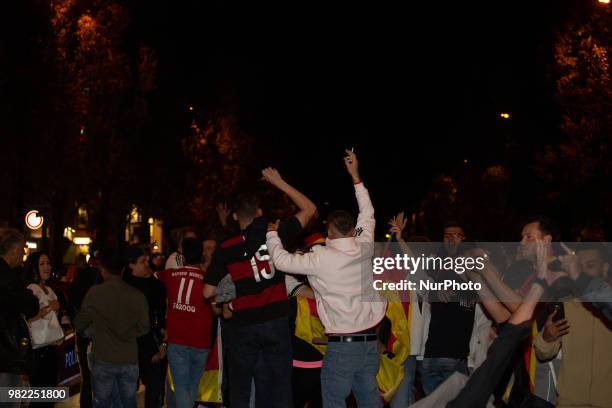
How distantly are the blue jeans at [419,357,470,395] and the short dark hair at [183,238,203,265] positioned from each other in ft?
8.20

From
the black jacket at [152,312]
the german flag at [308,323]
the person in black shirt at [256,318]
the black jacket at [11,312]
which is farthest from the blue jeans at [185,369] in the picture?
the black jacket at [11,312]

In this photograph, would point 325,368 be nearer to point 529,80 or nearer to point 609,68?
point 609,68

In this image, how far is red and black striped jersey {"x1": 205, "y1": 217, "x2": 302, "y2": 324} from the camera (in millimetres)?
8008

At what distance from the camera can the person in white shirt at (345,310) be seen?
7.98 m

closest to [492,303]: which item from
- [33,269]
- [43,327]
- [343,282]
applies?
[343,282]

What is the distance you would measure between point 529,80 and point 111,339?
3075cm

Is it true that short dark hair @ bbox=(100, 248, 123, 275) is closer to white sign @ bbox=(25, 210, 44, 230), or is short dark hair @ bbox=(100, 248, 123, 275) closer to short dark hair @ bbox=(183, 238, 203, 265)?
short dark hair @ bbox=(183, 238, 203, 265)

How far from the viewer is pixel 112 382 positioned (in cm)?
904

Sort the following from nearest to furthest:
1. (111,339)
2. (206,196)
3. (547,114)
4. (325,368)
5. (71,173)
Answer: (325,368), (111,339), (71,173), (547,114), (206,196)

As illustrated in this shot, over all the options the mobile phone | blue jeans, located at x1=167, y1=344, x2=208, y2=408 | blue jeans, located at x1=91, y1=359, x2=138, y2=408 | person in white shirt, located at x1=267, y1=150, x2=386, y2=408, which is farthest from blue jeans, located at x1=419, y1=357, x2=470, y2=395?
the mobile phone

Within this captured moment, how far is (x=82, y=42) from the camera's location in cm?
3222

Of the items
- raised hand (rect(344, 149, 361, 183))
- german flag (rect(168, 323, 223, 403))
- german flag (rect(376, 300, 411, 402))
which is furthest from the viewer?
german flag (rect(168, 323, 223, 403))

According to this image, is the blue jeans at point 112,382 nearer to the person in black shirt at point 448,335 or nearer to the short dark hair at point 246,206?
the short dark hair at point 246,206

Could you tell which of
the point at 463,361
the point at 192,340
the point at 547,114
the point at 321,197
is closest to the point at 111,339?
the point at 192,340
